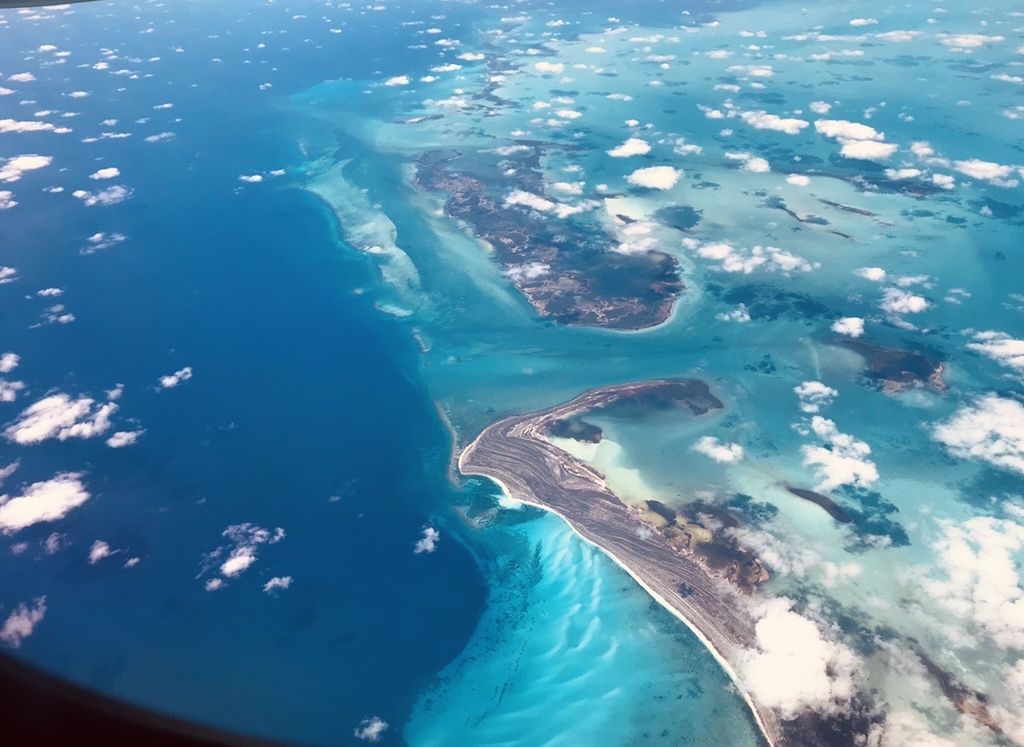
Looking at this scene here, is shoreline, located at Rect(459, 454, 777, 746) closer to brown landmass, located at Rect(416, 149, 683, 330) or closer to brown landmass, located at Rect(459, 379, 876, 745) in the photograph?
brown landmass, located at Rect(459, 379, 876, 745)

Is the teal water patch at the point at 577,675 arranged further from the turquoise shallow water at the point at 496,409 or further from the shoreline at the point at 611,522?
the shoreline at the point at 611,522

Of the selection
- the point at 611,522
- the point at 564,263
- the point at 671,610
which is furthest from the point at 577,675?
the point at 564,263

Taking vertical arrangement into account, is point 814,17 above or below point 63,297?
above

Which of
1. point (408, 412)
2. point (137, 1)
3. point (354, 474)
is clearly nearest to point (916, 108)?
point (408, 412)

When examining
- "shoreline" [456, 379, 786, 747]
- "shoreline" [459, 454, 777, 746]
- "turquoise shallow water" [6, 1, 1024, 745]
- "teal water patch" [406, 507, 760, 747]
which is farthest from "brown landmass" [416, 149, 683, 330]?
"teal water patch" [406, 507, 760, 747]

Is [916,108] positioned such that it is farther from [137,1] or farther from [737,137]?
[137,1]

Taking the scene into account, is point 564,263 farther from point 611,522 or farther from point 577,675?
point 577,675

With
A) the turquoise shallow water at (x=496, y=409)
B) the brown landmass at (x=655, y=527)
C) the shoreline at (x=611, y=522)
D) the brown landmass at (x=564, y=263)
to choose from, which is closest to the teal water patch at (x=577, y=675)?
the turquoise shallow water at (x=496, y=409)
